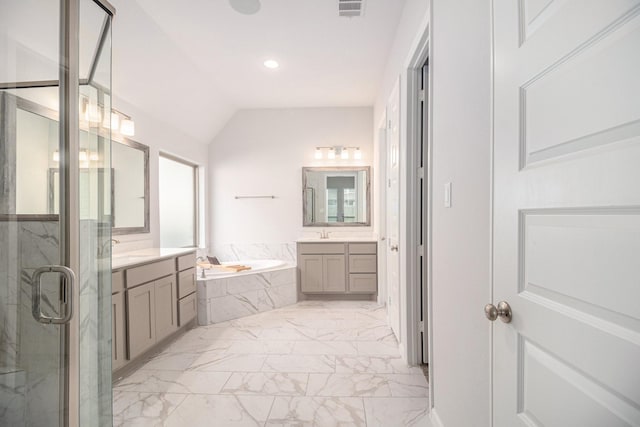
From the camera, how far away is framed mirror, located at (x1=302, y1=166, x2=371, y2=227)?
180 inches

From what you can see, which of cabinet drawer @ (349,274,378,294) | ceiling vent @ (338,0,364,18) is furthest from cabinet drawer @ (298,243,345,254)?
ceiling vent @ (338,0,364,18)

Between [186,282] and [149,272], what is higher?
[149,272]

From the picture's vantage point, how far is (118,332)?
2.05m

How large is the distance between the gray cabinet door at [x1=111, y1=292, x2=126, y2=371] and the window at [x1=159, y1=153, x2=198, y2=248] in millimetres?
1698

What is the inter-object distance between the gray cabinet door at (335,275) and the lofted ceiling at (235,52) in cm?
232

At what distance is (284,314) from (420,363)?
5.68ft

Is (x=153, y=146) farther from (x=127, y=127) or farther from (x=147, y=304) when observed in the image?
(x=147, y=304)

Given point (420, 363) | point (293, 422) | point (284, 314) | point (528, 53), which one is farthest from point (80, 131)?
point (284, 314)

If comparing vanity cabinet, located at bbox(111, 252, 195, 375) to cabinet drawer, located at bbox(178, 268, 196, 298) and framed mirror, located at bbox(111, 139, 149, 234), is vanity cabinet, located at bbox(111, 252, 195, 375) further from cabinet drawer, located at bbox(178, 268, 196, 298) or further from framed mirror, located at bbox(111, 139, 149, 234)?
framed mirror, located at bbox(111, 139, 149, 234)

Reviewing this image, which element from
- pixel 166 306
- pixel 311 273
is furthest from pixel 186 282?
pixel 311 273

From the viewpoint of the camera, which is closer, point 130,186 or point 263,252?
point 130,186

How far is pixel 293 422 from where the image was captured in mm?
1681

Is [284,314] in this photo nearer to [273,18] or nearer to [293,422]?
[293,422]

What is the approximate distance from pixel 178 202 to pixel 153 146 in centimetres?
103
